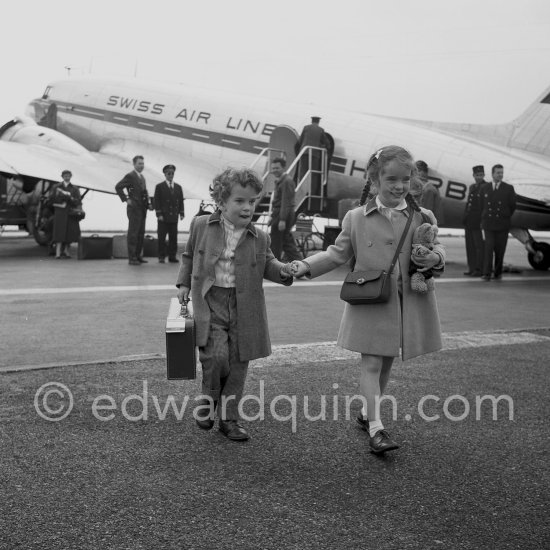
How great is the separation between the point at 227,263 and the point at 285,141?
516 inches

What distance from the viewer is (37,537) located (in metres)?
2.98

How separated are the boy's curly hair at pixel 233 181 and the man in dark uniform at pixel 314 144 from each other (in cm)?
1214

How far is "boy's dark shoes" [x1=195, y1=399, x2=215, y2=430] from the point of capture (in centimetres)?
447

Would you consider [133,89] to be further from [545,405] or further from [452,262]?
[545,405]

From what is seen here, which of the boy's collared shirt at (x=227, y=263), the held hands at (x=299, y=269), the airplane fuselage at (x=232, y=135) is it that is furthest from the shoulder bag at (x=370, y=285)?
the airplane fuselage at (x=232, y=135)

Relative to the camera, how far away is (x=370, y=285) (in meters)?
4.22

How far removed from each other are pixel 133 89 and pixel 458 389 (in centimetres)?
1576

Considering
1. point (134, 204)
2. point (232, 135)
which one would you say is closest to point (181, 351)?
point (134, 204)

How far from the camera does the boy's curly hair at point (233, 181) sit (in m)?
4.32

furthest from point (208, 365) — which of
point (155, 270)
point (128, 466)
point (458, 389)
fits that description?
point (155, 270)

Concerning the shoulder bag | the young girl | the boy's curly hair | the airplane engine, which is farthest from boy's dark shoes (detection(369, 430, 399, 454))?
the airplane engine

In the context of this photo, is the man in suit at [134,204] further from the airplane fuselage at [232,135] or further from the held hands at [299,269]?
the held hands at [299,269]

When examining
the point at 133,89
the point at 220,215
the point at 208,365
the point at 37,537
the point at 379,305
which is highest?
the point at 133,89

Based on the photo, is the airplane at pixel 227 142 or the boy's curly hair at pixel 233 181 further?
the airplane at pixel 227 142
